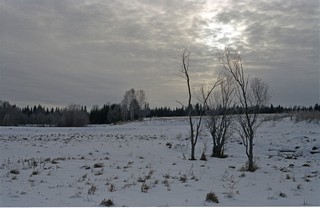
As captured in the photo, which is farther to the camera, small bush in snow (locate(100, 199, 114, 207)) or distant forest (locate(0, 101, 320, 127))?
distant forest (locate(0, 101, 320, 127))

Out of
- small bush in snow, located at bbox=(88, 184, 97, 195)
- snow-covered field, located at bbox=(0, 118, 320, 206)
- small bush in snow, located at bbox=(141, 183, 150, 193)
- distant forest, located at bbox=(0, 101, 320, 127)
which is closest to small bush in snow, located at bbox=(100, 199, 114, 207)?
snow-covered field, located at bbox=(0, 118, 320, 206)

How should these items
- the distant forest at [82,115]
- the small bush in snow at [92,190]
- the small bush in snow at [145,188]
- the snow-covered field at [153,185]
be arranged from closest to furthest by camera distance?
the snow-covered field at [153,185], the small bush in snow at [92,190], the small bush in snow at [145,188], the distant forest at [82,115]

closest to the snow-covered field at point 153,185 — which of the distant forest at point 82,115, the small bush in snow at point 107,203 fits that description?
the small bush in snow at point 107,203

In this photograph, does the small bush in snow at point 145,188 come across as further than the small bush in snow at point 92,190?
Yes

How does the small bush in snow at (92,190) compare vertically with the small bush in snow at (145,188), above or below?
above

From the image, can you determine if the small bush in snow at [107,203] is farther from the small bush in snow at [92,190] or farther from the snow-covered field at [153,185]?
the small bush in snow at [92,190]

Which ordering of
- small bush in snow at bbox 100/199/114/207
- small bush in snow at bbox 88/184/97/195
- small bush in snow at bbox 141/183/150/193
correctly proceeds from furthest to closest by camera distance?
1. small bush in snow at bbox 141/183/150/193
2. small bush in snow at bbox 88/184/97/195
3. small bush in snow at bbox 100/199/114/207

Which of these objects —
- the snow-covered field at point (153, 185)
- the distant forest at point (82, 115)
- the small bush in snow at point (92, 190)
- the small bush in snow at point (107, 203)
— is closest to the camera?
the small bush in snow at point (107, 203)

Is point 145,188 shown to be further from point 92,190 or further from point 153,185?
→ point 92,190

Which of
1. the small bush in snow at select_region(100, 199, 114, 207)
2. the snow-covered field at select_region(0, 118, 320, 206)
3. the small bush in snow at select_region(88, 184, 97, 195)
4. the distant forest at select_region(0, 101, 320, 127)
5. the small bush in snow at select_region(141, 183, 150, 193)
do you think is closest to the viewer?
the small bush in snow at select_region(100, 199, 114, 207)

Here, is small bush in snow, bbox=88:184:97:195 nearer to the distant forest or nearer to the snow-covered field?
the snow-covered field

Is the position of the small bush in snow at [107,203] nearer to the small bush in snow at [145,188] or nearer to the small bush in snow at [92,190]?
the small bush in snow at [92,190]

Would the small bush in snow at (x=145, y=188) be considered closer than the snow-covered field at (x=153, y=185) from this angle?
No

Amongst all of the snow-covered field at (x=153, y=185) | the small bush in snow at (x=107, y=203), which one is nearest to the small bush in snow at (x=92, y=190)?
the snow-covered field at (x=153, y=185)
